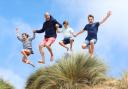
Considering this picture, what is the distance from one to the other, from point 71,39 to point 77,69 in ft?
5.59

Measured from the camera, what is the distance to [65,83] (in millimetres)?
13758

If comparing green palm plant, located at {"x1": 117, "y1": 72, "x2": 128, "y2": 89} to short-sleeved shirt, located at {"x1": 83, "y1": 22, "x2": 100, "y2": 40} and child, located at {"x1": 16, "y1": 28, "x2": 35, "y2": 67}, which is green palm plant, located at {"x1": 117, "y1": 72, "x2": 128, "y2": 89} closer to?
short-sleeved shirt, located at {"x1": 83, "y1": 22, "x2": 100, "y2": 40}

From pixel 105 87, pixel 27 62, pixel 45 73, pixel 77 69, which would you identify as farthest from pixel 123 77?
pixel 27 62

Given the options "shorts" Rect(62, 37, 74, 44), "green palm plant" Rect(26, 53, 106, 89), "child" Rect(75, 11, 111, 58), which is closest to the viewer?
"green palm plant" Rect(26, 53, 106, 89)

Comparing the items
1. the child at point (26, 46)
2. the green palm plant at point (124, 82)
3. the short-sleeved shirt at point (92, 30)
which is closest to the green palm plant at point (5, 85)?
the child at point (26, 46)

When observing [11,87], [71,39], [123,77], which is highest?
[71,39]

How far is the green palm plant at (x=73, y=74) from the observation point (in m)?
13.9

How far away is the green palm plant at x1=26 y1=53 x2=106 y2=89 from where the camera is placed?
1388cm

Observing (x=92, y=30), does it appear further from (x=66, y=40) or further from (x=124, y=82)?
(x=124, y=82)

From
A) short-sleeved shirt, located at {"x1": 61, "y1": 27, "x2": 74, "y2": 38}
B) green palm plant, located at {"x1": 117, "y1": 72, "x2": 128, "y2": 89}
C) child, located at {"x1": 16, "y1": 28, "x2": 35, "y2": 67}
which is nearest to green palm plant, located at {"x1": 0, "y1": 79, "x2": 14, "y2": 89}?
child, located at {"x1": 16, "y1": 28, "x2": 35, "y2": 67}

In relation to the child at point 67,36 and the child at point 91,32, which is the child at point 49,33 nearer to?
the child at point 67,36

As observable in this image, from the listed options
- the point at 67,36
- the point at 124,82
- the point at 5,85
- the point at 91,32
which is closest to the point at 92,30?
the point at 91,32

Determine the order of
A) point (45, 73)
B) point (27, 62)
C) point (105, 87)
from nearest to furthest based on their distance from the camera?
1. point (105, 87)
2. point (45, 73)
3. point (27, 62)

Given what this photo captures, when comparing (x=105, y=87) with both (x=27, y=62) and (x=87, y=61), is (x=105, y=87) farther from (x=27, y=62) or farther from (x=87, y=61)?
(x=27, y=62)
